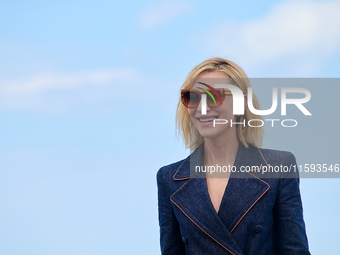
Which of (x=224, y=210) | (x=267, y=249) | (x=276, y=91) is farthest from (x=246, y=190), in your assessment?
(x=276, y=91)

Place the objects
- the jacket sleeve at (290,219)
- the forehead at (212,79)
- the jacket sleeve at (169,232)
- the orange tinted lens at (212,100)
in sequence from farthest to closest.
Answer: the jacket sleeve at (169,232), the forehead at (212,79), the orange tinted lens at (212,100), the jacket sleeve at (290,219)

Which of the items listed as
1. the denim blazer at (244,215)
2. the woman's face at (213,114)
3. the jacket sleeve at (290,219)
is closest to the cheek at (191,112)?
the woman's face at (213,114)

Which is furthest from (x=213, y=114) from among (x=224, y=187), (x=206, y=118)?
(x=224, y=187)

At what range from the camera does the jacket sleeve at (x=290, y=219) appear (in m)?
4.80

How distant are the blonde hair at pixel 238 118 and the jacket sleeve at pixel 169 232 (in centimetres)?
76

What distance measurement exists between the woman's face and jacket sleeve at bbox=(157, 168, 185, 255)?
3.16 feet

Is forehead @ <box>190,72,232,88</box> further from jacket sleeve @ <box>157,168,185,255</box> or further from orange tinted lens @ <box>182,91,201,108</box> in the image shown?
jacket sleeve @ <box>157,168,185,255</box>

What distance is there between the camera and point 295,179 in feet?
16.2

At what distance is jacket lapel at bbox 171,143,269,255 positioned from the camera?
4887mm

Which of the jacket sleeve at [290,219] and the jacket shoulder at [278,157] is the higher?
the jacket shoulder at [278,157]

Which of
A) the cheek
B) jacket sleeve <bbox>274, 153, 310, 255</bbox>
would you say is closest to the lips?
the cheek

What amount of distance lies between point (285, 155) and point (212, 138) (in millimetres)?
801

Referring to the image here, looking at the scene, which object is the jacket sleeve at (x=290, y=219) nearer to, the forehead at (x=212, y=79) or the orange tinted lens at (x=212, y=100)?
the orange tinted lens at (x=212, y=100)

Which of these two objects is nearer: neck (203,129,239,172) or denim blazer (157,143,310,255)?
denim blazer (157,143,310,255)
